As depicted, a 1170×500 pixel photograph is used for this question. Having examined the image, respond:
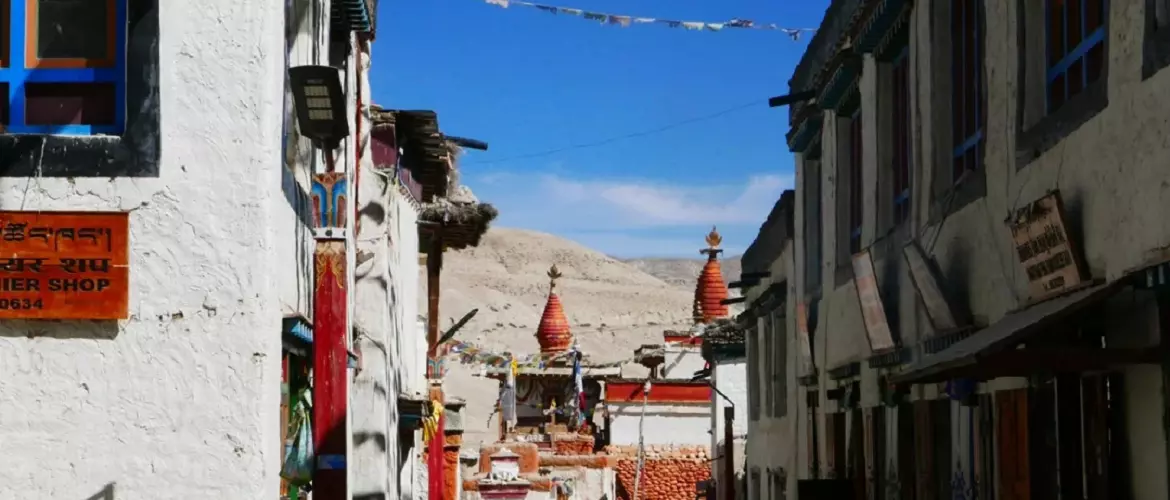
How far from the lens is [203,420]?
300 inches

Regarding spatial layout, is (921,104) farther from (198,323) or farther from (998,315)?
(198,323)

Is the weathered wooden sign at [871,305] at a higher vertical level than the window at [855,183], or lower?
lower

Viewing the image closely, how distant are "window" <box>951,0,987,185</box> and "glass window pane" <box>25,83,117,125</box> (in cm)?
490

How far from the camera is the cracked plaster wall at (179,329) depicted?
7547 mm

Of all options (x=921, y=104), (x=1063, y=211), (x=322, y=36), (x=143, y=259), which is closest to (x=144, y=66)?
(x=143, y=259)

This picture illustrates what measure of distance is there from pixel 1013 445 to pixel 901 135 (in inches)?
163

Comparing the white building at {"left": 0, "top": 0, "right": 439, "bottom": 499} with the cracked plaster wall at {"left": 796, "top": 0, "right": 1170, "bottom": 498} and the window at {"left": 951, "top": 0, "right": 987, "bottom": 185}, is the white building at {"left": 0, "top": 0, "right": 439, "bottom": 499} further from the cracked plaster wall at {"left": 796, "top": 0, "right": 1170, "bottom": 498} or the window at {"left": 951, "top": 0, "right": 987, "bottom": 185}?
the window at {"left": 951, "top": 0, "right": 987, "bottom": 185}

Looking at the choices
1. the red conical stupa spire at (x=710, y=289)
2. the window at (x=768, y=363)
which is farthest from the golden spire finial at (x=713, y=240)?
the window at (x=768, y=363)

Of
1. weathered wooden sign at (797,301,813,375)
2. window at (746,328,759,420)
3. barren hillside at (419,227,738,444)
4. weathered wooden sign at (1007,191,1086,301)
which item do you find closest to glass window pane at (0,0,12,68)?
weathered wooden sign at (1007,191,1086,301)

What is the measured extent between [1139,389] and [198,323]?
440 centimetres

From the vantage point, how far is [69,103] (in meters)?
7.86

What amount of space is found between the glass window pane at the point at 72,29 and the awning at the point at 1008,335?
14.4 ft

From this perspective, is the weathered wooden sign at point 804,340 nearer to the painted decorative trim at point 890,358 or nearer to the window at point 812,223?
the window at point 812,223

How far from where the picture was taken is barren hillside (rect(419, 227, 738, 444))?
95062 mm
